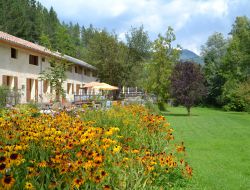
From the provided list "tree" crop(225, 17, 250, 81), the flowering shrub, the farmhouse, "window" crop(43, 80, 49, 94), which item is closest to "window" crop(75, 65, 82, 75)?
the farmhouse

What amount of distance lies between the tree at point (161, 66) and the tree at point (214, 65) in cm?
1583

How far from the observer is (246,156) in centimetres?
970

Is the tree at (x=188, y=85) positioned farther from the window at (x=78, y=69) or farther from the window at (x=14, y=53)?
the window at (x=78, y=69)

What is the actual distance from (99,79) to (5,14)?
16.6 m

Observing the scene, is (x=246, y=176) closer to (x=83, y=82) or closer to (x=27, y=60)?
(x=27, y=60)

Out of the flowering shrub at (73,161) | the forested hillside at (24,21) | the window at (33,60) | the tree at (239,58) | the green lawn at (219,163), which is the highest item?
the forested hillside at (24,21)

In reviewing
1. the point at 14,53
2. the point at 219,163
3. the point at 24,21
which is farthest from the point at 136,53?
the point at 219,163

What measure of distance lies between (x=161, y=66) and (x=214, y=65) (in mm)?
22287

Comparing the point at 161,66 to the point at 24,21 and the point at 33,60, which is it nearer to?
the point at 33,60

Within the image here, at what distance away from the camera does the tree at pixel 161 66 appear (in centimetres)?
3391

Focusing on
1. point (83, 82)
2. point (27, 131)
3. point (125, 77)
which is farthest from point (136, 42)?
point (27, 131)

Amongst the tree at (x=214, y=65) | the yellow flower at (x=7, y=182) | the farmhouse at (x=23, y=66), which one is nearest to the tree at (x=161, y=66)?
the farmhouse at (x=23, y=66)

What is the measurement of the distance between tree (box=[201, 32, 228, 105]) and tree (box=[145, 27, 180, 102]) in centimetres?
1583

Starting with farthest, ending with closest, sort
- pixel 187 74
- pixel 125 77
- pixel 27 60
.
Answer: pixel 125 77 → pixel 187 74 → pixel 27 60
